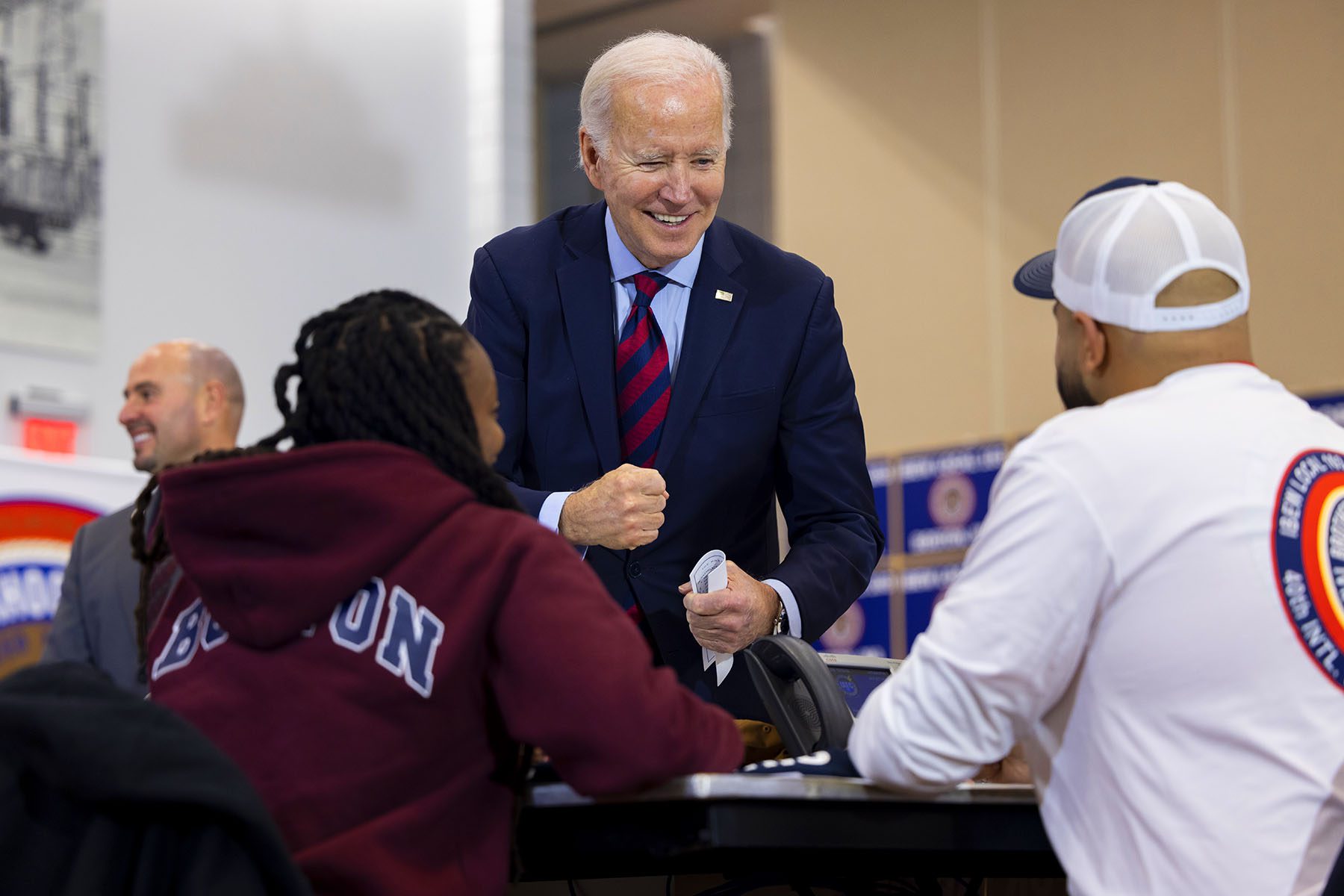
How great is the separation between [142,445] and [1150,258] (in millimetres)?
3259

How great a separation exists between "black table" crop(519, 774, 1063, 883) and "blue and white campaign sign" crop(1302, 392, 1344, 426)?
444 cm

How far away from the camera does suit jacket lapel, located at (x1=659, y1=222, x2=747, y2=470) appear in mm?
2201

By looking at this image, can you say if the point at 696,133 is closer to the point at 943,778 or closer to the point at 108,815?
the point at 943,778

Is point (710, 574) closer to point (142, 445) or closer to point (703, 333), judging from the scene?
point (703, 333)

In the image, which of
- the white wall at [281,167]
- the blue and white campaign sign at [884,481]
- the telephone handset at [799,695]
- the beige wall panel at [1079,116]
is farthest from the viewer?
the blue and white campaign sign at [884,481]

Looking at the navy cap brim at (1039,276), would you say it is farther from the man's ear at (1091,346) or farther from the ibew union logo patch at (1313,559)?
the ibew union logo patch at (1313,559)

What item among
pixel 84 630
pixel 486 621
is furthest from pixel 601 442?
pixel 84 630

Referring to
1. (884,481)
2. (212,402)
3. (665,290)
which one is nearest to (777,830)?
(665,290)

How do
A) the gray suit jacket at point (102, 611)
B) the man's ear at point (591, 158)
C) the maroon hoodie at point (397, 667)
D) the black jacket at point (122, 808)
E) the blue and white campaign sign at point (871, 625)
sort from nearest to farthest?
the black jacket at point (122, 808), the maroon hoodie at point (397, 667), the man's ear at point (591, 158), the gray suit jacket at point (102, 611), the blue and white campaign sign at point (871, 625)

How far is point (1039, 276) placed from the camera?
1.88 metres

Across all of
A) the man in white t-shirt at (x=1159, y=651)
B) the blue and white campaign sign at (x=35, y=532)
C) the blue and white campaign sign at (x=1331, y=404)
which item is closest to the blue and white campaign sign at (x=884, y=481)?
the blue and white campaign sign at (x=1331, y=404)

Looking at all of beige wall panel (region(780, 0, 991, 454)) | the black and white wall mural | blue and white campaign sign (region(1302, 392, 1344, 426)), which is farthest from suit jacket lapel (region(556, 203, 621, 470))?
beige wall panel (region(780, 0, 991, 454))

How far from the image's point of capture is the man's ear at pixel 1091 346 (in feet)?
4.99

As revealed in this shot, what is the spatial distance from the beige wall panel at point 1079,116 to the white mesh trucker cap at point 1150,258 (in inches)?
201
